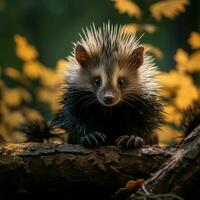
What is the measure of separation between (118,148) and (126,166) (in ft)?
0.60

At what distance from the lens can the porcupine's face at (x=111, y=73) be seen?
4442 millimetres

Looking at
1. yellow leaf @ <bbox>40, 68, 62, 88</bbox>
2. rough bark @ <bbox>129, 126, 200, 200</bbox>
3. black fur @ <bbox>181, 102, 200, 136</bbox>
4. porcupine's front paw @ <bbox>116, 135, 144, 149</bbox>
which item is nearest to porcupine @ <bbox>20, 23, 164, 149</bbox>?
black fur @ <bbox>181, 102, 200, 136</bbox>

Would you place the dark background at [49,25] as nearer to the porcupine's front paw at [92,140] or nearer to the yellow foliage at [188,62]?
the yellow foliage at [188,62]

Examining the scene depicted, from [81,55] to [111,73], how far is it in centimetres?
35

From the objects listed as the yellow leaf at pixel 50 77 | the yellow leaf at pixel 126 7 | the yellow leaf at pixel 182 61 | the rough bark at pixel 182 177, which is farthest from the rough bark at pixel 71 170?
the yellow leaf at pixel 50 77

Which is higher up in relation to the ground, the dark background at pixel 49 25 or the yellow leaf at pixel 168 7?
the dark background at pixel 49 25

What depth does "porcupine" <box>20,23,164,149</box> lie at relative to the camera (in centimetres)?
449

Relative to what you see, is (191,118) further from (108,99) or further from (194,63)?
(194,63)

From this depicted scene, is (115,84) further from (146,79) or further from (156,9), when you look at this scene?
(156,9)

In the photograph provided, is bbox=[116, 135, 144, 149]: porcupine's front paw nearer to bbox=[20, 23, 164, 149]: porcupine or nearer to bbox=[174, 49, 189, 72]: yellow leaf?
bbox=[20, 23, 164, 149]: porcupine

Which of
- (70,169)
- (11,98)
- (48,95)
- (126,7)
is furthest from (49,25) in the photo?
(70,169)

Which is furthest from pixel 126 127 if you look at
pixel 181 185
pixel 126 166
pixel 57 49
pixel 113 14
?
pixel 57 49

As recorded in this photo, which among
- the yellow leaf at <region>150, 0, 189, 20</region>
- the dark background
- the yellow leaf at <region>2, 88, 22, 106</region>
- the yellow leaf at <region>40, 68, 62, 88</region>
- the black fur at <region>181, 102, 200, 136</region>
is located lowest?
the black fur at <region>181, 102, 200, 136</region>

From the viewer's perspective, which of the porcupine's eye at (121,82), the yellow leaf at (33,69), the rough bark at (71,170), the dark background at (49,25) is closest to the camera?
the rough bark at (71,170)
